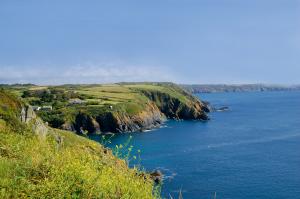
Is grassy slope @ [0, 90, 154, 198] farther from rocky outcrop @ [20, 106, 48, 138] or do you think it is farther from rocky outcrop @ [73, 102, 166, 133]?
rocky outcrop @ [73, 102, 166, 133]

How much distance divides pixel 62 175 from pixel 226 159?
337 feet

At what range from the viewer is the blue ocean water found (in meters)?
83.4

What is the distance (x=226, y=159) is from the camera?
11362 cm

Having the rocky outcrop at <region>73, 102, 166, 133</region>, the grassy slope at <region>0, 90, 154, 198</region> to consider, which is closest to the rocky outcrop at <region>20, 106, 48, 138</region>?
the grassy slope at <region>0, 90, 154, 198</region>

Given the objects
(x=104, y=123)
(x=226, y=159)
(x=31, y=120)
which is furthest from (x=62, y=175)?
(x=104, y=123)

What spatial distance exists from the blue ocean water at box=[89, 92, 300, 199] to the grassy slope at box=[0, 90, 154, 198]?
1883 inches

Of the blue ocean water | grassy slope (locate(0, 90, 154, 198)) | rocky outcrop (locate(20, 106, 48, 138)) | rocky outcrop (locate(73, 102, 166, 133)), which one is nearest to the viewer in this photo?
grassy slope (locate(0, 90, 154, 198))

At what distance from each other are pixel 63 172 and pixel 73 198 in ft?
4.66

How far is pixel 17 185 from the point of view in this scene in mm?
13523

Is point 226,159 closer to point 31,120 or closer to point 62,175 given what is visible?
point 31,120

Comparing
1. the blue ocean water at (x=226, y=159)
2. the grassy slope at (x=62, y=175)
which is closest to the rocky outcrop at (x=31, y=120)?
the grassy slope at (x=62, y=175)

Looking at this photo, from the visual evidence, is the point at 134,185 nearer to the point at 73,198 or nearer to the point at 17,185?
the point at 73,198

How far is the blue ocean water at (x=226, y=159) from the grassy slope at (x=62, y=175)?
47838 millimetres

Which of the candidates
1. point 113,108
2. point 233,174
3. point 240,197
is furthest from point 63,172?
point 113,108
